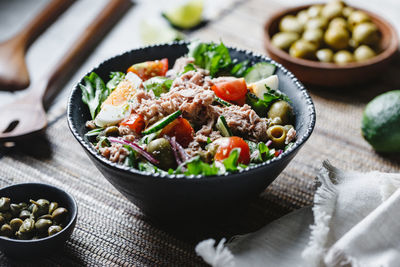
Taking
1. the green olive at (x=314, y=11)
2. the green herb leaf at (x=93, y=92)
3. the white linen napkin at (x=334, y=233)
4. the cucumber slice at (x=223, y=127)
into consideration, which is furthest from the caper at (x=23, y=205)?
the green olive at (x=314, y=11)

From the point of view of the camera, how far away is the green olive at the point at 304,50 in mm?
3891

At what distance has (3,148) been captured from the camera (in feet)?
10.4

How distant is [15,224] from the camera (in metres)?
2.33

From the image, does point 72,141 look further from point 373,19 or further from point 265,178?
point 373,19

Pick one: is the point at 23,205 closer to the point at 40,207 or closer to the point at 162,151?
the point at 40,207

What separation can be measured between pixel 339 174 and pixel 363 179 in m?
0.13

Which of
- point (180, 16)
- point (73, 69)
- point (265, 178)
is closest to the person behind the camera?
point (265, 178)

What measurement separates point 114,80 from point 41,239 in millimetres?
1074

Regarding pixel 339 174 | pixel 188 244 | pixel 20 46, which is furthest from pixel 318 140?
pixel 20 46

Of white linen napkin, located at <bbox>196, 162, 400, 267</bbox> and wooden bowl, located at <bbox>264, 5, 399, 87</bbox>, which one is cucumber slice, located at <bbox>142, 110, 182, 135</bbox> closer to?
white linen napkin, located at <bbox>196, 162, 400, 267</bbox>

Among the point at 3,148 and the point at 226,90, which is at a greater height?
the point at 226,90

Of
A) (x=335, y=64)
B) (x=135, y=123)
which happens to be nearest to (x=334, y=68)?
(x=335, y=64)

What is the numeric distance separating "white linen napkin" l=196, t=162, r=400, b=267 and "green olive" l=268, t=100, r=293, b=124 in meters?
0.36

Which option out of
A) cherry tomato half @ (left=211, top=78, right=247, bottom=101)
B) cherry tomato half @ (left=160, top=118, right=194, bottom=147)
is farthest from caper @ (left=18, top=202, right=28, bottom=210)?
cherry tomato half @ (left=211, top=78, right=247, bottom=101)
